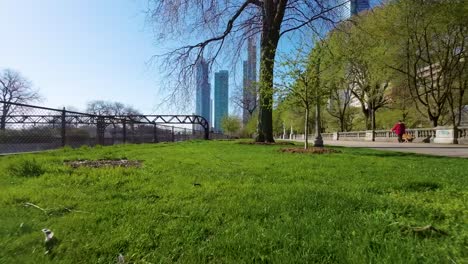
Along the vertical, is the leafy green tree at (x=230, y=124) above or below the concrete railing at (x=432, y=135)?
above

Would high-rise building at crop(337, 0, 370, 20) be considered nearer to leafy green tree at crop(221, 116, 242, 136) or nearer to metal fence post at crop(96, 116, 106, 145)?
metal fence post at crop(96, 116, 106, 145)

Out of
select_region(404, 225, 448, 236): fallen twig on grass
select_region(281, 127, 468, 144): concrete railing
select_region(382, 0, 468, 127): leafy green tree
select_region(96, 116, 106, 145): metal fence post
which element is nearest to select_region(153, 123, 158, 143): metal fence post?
select_region(96, 116, 106, 145): metal fence post

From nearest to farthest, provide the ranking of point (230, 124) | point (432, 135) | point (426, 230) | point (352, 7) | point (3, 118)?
point (426, 230) → point (3, 118) → point (352, 7) → point (432, 135) → point (230, 124)

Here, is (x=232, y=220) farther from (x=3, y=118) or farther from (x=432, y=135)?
(x=432, y=135)

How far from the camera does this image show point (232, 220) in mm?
3088

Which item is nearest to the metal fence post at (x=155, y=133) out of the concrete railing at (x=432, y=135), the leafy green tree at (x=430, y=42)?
the leafy green tree at (x=430, y=42)

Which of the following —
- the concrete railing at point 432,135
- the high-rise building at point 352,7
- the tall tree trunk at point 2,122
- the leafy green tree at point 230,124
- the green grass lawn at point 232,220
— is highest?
the high-rise building at point 352,7

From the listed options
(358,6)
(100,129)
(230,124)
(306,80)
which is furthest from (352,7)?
(230,124)

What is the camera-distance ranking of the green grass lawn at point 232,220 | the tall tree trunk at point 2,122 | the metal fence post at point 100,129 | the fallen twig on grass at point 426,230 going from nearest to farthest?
the green grass lawn at point 232,220, the fallen twig on grass at point 426,230, the tall tree trunk at point 2,122, the metal fence post at point 100,129

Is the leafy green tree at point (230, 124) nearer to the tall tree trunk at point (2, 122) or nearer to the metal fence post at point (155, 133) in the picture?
the metal fence post at point (155, 133)

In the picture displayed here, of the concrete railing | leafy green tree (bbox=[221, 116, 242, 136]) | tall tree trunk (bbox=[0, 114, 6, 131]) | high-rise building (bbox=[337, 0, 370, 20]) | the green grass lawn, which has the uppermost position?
high-rise building (bbox=[337, 0, 370, 20])

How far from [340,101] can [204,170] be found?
5189 centimetres

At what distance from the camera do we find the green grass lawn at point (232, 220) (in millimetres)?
2357

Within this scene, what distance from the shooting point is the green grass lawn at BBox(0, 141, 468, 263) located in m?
2.36
